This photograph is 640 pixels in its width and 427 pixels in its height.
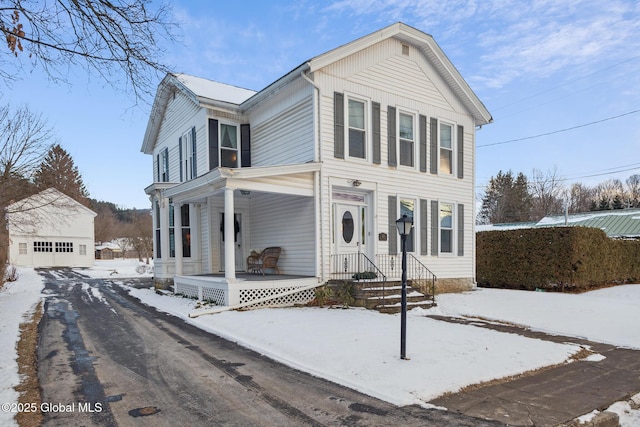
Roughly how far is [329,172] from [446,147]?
511 cm

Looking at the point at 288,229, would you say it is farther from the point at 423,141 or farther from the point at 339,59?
the point at 423,141

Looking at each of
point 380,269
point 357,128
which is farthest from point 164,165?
point 380,269

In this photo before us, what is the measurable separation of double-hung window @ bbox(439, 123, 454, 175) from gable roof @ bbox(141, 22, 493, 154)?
1.30 metres

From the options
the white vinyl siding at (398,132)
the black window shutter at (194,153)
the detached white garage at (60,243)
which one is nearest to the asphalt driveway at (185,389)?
the white vinyl siding at (398,132)

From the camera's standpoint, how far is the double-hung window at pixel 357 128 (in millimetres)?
11203

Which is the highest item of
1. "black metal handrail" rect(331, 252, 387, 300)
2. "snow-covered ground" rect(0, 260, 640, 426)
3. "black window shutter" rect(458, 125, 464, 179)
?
"black window shutter" rect(458, 125, 464, 179)

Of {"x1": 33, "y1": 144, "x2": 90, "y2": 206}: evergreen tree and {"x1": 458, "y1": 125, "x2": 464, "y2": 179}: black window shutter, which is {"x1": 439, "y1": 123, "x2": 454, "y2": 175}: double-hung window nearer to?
{"x1": 458, "y1": 125, "x2": 464, "y2": 179}: black window shutter

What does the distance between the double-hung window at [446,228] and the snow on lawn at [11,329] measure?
11.4 metres

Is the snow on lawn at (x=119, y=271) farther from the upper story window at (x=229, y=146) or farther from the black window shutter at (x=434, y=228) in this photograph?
the black window shutter at (x=434, y=228)

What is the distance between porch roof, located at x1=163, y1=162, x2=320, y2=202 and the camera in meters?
9.18

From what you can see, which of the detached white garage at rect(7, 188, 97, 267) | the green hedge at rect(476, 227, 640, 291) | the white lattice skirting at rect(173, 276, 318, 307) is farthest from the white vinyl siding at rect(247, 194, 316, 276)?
the detached white garage at rect(7, 188, 97, 267)

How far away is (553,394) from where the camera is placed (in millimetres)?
4520

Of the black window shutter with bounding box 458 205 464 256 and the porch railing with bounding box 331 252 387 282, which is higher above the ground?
the black window shutter with bounding box 458 205 464 256

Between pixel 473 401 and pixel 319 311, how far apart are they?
17.6ft
